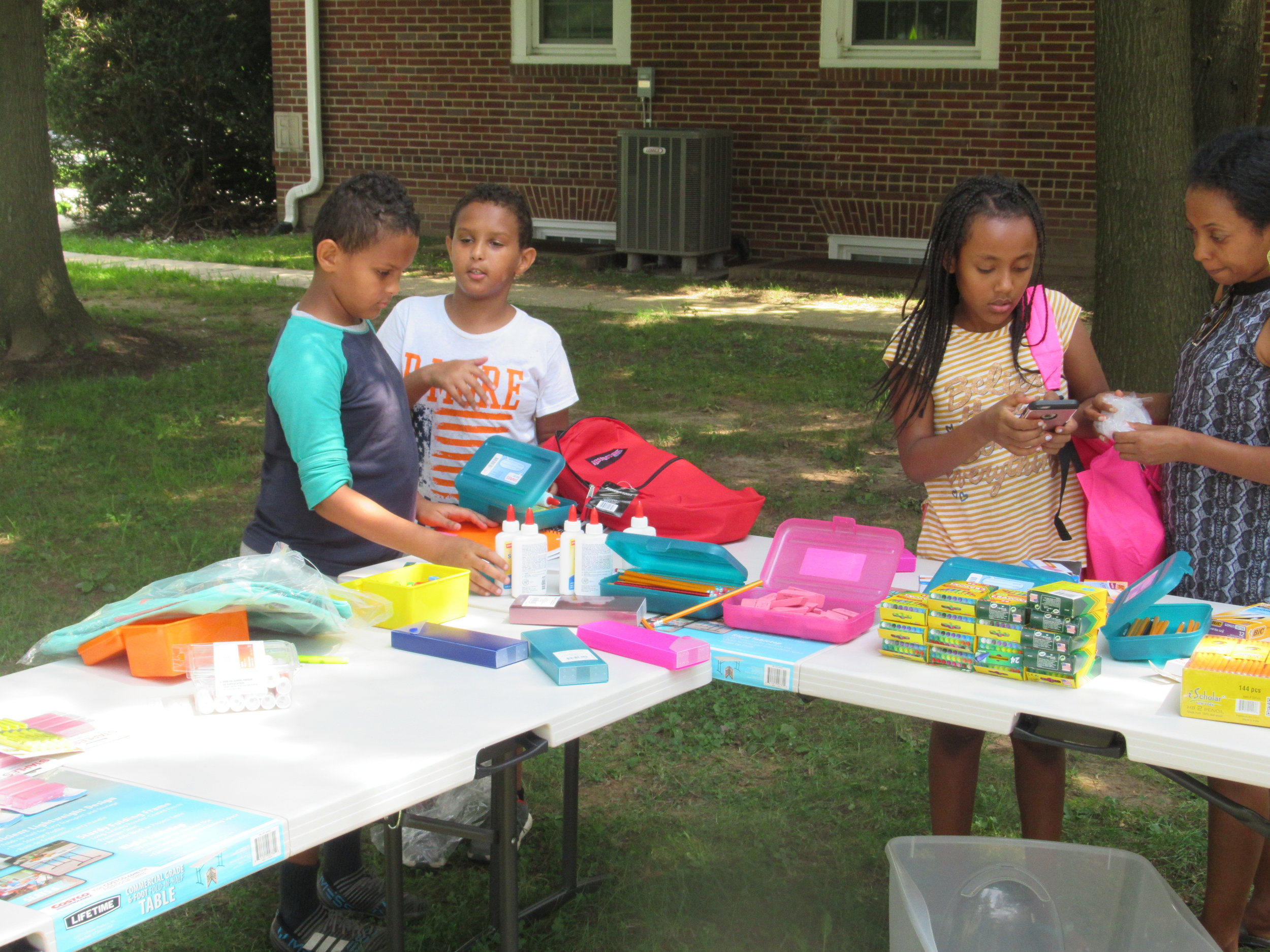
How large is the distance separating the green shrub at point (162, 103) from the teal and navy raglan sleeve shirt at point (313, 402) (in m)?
12.7

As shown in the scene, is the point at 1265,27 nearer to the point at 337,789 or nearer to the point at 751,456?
the point at 751,456

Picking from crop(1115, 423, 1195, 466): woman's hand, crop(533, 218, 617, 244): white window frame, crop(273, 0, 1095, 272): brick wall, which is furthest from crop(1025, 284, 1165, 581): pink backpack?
crop(533, 218, 617, 244): white window frame

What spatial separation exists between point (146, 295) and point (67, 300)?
6.74ft

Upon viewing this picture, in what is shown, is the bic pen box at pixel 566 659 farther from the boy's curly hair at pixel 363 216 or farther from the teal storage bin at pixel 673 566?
the boy's curly hair at pixel 363 216

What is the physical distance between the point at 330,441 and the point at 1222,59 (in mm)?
4373

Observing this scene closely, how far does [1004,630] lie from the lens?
Answer: 6.87 feet

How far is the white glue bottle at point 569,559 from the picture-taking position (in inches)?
101

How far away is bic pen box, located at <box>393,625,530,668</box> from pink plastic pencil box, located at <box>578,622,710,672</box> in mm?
138

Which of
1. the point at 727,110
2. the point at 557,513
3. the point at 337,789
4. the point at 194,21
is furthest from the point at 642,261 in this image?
the point at 337,789

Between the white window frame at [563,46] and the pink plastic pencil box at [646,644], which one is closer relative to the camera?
the pink plastic pencil box at [646,644]

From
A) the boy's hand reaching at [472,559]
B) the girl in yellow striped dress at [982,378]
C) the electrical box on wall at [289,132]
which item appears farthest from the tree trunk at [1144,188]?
the electrical box on wall at [289,132]

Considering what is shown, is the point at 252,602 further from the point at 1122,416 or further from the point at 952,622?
the point at 1122,416

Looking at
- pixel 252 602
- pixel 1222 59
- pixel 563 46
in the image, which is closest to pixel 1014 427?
pixel 252 602

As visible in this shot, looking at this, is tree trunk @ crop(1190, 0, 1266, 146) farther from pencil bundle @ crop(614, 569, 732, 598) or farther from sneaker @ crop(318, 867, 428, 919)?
sneaker @ crop(318, 867, 428, 919)
